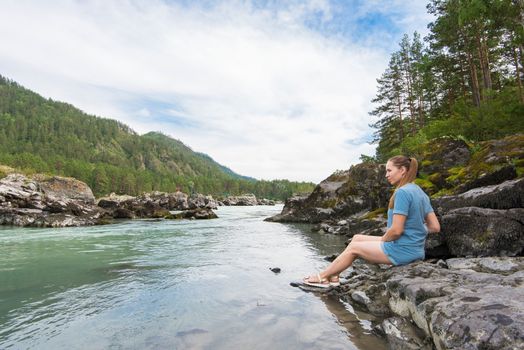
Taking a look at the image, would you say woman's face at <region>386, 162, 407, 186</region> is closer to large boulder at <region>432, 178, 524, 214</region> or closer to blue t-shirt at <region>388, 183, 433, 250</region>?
blue t-shirt at <region>388, 183, 433, 250</region>

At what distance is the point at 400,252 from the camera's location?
6.04 metres

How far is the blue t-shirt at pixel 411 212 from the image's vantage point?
5.75 m

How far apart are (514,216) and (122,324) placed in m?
9.01

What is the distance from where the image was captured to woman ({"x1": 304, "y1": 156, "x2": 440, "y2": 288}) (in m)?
5.78

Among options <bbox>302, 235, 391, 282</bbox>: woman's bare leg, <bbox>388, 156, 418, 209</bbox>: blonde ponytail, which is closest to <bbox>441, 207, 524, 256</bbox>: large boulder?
<bbox>302, 235, 391, 282</bbox>: woman's bare leg

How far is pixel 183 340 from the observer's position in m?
4.93

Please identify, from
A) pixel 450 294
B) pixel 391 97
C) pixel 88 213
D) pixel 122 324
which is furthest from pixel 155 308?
pixel 391 97

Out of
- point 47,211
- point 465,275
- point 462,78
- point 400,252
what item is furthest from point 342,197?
point 47,211

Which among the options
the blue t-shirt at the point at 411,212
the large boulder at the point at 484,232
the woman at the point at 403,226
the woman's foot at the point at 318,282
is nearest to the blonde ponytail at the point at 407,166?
the woman at the point at 403,226

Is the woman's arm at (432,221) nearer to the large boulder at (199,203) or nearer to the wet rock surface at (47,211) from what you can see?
the wet rock surface at (47,211)

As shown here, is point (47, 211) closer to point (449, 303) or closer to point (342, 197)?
point (342, 197)

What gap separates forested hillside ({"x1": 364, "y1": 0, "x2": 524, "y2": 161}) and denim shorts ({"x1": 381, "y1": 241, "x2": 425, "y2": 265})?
1378 cm

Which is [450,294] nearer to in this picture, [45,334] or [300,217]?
[45,334]

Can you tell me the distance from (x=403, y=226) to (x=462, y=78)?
113 ft
